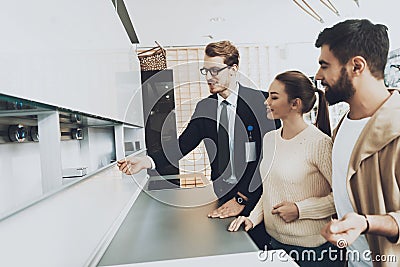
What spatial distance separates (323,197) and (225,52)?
0.79 metres

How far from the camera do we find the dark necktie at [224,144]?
1567 millimetres

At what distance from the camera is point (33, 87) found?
→ 43 cm

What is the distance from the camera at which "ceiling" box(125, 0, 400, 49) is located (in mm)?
1650

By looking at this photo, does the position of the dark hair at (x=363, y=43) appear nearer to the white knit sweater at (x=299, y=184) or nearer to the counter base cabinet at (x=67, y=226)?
Result: the white knit sweater at (x=299, y=184)

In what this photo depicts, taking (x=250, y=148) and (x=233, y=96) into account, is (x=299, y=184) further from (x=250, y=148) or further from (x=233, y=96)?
(x=233, y=96)

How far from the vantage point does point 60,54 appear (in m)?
0.55

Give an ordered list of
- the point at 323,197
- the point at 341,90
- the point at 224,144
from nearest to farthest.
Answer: the point at 341,90 → the point at 323,197 → the point at 224,144

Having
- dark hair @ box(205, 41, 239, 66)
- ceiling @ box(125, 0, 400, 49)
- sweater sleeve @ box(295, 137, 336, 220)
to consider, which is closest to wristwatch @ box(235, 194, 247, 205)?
sweater sleeve @ box(295, 137, 336, 220)

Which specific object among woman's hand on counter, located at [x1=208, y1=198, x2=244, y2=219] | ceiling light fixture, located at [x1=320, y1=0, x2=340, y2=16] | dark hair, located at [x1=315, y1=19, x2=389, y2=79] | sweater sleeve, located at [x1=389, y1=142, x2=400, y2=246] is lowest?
woman's hand on counter, located at [x1=208, y1=198, x2=244, y2=219]

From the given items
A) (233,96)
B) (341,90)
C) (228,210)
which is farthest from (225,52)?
(228,210)

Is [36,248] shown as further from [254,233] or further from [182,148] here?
[182,148]

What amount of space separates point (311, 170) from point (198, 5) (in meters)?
1.22

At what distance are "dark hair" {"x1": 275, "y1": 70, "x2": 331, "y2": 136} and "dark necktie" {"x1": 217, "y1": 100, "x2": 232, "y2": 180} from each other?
290 mm

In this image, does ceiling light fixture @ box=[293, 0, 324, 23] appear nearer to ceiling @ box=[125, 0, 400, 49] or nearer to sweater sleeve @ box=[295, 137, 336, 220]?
ceiling @ box=[125, 0, 400, 49]
